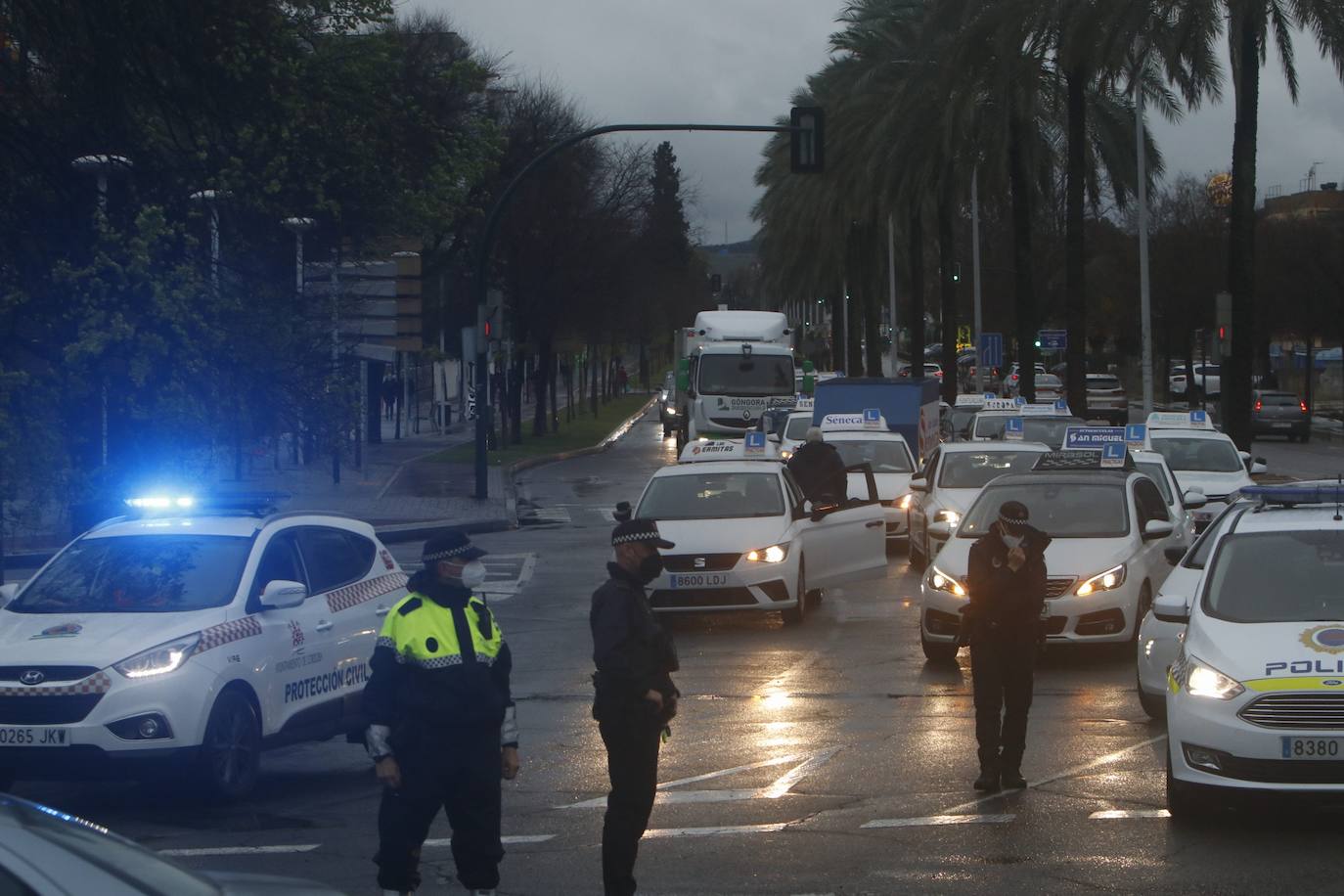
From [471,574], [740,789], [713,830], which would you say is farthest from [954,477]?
[471,574]

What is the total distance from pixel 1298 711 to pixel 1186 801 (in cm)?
77

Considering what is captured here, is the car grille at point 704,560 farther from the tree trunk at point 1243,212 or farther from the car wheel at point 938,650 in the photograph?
the tree trunk at point 1243,212

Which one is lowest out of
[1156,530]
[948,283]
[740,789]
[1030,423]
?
[740,789]

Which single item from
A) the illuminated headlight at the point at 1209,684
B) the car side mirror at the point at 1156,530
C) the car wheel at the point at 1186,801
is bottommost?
the car wheel at the point at 1186,801

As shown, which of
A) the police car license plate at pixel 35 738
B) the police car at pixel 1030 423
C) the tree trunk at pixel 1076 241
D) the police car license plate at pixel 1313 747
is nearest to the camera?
the police car license plate at pixel 1313 747

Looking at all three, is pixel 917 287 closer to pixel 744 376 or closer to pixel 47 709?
pixel 744 376

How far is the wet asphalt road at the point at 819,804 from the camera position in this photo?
8.43 meters

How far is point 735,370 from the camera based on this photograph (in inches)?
1938

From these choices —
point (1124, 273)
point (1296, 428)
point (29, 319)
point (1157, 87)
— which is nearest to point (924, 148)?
point (1157, 87)

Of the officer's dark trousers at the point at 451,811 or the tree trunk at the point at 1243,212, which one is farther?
the tree trunk at the point at 1243,212

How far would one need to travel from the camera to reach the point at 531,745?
12.1m

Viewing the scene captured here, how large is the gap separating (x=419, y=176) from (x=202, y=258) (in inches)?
278

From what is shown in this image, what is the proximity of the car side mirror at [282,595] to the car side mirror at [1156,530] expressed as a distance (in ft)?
26.0

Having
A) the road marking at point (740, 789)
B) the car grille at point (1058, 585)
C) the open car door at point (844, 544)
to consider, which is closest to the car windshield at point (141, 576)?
the road marking at point (740, 789)
